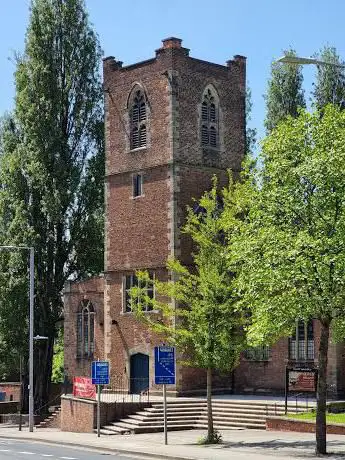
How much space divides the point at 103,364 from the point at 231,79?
18.6 metres

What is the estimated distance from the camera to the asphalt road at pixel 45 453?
2803 centimetres

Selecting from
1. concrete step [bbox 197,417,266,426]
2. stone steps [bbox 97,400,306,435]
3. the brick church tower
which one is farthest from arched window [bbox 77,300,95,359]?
concrete step [bbox 197,417,266,426]

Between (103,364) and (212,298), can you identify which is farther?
(103,364)

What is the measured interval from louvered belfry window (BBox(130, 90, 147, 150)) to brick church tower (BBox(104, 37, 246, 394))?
2.0 inches

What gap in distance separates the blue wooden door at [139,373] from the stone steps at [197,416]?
179 inches

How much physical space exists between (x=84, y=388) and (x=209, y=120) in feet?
49.5

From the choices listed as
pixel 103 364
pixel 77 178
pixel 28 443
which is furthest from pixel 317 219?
pixel 77 178

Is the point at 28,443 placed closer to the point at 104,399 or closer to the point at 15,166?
the point at 104,399

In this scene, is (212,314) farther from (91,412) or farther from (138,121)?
(138,121)

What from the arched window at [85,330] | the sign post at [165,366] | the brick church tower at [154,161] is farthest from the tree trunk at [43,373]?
the sign post at [165,366]

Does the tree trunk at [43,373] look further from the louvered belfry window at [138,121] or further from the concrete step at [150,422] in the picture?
the concrete step at [150,422]

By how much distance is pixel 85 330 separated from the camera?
50.4m

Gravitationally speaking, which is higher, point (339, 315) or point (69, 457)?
point (339, 315)

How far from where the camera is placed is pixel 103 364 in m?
36.7
